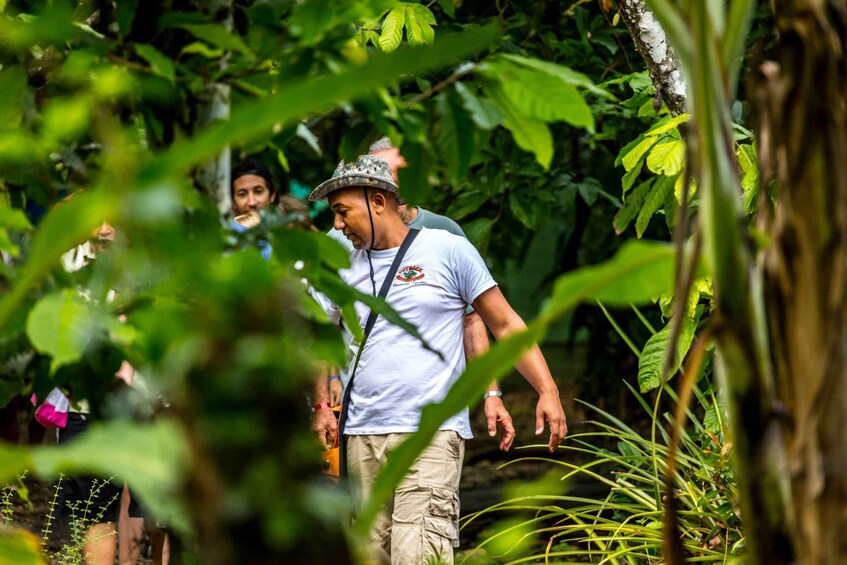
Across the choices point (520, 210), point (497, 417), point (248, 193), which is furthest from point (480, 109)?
point (520, 210)

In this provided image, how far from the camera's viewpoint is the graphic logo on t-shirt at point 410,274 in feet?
14.6

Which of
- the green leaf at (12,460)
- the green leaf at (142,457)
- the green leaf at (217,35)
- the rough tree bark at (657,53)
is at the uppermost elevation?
the rough tree bark at (657,53)

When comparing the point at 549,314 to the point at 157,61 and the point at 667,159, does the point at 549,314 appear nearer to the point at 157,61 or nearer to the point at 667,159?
the point at 157,61

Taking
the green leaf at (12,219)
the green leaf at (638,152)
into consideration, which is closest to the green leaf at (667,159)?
the green leaf at (638,152)

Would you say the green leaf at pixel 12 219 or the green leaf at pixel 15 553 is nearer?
the green leaf at pixel 15 553

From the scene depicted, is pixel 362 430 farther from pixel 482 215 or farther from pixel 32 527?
pixel 32 527

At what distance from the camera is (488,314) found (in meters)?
4.52

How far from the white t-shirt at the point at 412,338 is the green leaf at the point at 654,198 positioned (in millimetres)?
893

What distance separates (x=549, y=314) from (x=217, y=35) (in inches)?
21.7

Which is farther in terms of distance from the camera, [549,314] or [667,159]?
[667,159]

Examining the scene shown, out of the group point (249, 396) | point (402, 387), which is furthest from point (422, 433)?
point (402, 387)

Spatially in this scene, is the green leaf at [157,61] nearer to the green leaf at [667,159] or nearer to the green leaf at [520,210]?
the green leaf at [667,159]

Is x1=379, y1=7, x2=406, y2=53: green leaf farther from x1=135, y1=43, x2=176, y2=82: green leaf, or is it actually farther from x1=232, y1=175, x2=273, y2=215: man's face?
x1=135, y1=43, x2=176, y2=82: green leaf

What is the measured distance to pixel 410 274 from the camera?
4.45 meters
